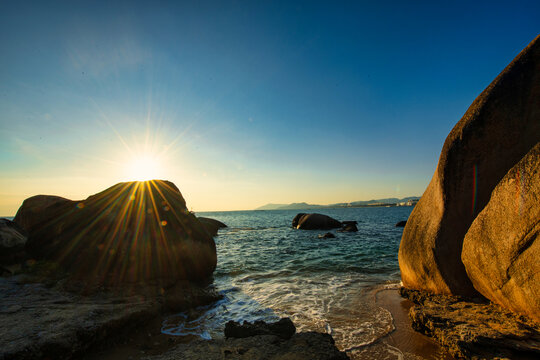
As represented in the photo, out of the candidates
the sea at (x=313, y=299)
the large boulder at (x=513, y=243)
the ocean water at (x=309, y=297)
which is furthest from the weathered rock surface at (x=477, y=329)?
the ocean water at (x=309, y=297)

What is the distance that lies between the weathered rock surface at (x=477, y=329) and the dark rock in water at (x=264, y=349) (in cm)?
209

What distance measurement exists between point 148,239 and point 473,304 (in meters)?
8.52

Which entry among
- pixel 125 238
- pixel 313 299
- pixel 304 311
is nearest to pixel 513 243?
pixel 304 311

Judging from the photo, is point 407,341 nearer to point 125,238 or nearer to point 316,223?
point 125,238

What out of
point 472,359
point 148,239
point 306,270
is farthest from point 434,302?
point 148,239

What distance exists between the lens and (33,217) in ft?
34.4

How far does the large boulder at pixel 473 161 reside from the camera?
15.6 feet

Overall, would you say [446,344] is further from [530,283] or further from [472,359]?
[530,283]

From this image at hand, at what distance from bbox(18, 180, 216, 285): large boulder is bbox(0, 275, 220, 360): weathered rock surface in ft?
2.85

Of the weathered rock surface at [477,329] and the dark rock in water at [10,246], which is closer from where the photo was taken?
the weathered rock surface at [477,329]

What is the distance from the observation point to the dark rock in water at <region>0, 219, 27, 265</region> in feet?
24.6

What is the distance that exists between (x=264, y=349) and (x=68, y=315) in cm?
344

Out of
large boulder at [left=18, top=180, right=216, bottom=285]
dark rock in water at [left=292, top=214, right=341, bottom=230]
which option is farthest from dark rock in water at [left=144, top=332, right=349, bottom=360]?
dark rock in water at [left=292, top=214, right=341, bottom=230]

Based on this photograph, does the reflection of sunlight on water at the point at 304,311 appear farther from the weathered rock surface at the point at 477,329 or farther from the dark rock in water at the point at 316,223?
the dark rock in water at the point at 316,223
